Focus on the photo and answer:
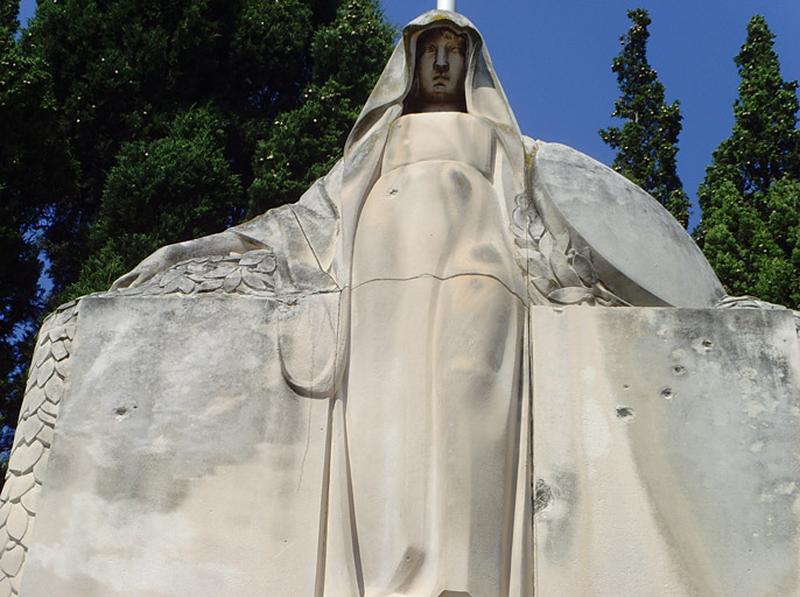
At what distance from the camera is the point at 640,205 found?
6.86m

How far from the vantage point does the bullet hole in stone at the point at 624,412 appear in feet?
19.9

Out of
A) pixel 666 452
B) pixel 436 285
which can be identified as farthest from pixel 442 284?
pixel 666 452

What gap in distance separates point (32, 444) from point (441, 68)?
2.98 metres

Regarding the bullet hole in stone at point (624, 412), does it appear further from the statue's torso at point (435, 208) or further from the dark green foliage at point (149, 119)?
the dark green foliage at point (149, 119)

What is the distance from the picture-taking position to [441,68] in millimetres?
7199

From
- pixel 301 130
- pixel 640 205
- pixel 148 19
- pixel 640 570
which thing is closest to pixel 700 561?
pixel 640 570

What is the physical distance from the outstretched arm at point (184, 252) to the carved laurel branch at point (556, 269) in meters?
1.40

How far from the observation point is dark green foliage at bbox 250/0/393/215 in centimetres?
1402

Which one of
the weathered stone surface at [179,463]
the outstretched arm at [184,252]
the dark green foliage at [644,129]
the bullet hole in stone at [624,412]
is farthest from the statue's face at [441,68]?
the dark green foliage at [644,129]

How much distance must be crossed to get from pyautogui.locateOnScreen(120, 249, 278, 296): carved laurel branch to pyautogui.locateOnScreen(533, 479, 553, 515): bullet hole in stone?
5.46 ft

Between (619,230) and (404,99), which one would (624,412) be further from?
(404,99)

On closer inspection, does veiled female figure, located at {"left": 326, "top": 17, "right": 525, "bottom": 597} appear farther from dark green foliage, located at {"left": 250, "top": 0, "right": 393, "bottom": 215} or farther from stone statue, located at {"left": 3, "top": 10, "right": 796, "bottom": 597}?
dark green foliage, located at {"left": 250, "top": 0, "right": 393, "bottom": 215}

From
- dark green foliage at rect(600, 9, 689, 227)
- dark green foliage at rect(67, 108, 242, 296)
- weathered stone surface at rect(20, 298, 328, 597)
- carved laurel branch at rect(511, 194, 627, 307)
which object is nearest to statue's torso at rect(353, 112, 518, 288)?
carved laurel branch at rect(511, 194, 627, 307)

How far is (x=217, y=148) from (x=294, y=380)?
9013 millimetres
